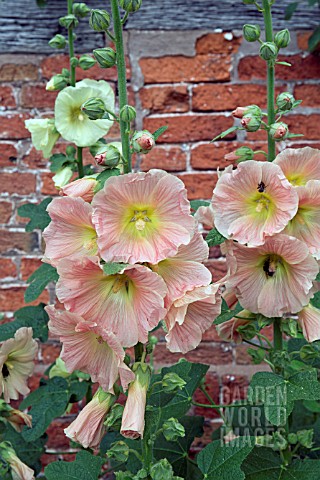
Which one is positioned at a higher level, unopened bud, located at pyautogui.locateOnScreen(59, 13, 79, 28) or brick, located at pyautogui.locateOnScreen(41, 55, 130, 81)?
unopened bud, located at pyautogui.locateOnScreen(59, 13, 79, 28)

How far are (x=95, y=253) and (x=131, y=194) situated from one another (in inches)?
3.4

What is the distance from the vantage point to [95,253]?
74 cm

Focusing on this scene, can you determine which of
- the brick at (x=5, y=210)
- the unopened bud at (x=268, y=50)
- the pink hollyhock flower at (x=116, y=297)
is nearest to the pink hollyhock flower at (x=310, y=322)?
the pink hollyhock flower at (x=116, y=297)

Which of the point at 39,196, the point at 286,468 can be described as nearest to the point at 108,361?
the point at 286,468

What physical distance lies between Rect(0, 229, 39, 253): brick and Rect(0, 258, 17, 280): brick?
2 cm

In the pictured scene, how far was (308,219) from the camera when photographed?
815 millimetres

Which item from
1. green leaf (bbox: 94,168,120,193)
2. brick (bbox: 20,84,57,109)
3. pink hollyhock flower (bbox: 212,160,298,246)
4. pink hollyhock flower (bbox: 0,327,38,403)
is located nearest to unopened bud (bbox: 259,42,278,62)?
pink hollyhock flower (bbox: 212,160,298,246)

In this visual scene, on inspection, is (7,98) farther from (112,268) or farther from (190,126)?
(112,268)

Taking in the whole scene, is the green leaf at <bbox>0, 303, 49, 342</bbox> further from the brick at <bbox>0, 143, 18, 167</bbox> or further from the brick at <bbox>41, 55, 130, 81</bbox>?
the brick at <bbox>41, 55, 130, 81</bbox>

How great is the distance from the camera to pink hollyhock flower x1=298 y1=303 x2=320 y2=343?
2.75ft

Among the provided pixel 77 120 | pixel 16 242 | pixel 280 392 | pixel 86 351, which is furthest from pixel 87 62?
pixel 16 242

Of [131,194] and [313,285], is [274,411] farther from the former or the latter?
[131,194]

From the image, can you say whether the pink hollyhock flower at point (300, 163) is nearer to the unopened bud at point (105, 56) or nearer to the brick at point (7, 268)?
the unopened bud at point (105, 56)

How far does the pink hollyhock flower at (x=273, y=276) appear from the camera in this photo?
2.60 feet
